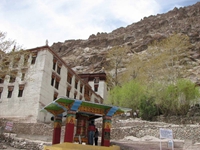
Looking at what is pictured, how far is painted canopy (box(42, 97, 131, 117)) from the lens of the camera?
13.9 m

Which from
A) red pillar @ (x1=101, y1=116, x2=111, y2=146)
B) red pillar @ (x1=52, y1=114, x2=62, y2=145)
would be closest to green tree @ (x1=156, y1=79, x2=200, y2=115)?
red pillar @ (x1=101, y1=116, x2=111, y2=146)

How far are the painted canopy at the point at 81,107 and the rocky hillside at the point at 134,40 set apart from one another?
128 feet

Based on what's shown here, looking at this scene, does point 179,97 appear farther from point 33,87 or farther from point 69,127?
point 69,127

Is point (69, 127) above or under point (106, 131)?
above

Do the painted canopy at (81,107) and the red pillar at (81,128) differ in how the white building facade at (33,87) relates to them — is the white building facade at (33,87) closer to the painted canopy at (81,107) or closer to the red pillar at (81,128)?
the red pillar at (81,128)

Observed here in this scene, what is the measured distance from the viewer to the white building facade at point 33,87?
92.3 ft

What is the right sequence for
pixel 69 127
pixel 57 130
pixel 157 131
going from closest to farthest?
1. pixel 69 127
2. pixel 57 130
3. pixel 157 131

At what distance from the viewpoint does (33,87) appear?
95.3 ft

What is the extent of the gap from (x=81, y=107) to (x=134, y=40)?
229 ft

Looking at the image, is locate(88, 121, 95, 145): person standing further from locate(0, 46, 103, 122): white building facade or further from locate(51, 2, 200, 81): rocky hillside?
locate(51, 2, 200, 81): rocky hillside

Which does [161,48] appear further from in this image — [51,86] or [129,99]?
[51,86]

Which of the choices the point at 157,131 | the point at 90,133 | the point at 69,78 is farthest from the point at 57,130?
the point at 69,78

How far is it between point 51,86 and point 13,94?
14.8ft

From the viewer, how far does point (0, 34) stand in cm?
2073
